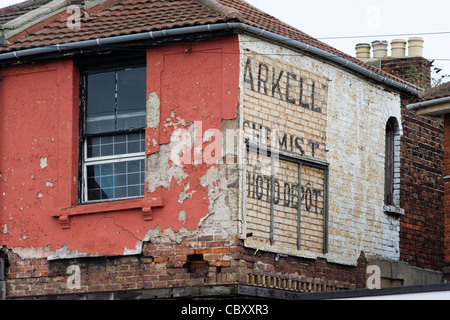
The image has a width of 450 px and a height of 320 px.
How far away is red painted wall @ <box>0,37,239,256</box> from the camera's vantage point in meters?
16.1

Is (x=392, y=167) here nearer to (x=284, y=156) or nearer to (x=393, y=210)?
(x=393, y=210)

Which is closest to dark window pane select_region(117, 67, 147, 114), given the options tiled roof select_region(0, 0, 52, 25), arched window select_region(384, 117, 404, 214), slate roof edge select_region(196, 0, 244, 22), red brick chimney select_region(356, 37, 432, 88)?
slate roof edge select_region(196, 0, 244, 22)

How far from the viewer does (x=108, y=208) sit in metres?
16.4

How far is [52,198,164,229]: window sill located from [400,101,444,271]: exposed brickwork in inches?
212

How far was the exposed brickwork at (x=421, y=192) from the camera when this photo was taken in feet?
64.3

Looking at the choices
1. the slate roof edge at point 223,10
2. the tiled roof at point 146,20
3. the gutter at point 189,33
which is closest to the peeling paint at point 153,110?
the gutter at point 189,33

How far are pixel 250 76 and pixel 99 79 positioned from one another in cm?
256

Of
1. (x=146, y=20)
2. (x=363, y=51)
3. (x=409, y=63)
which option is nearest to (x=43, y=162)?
(x=146, y=20)

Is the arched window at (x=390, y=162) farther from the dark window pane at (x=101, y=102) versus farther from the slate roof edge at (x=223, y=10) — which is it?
the dark window pane at (x=101, y=102)

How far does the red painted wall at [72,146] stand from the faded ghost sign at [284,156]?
60cm

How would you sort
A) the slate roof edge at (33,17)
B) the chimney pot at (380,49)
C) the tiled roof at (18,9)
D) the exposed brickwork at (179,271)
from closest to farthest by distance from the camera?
the exposed brickwork at (179,271) → the slate roof edge at (33,17) → the tiled roof at (18,9) → the chimney pot at (380,49)

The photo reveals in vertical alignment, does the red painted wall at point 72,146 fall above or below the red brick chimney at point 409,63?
below

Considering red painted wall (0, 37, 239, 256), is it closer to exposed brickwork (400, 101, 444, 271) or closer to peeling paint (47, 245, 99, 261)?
peeling paint (47, 245, 99, 261)

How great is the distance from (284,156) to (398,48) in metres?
6.45
